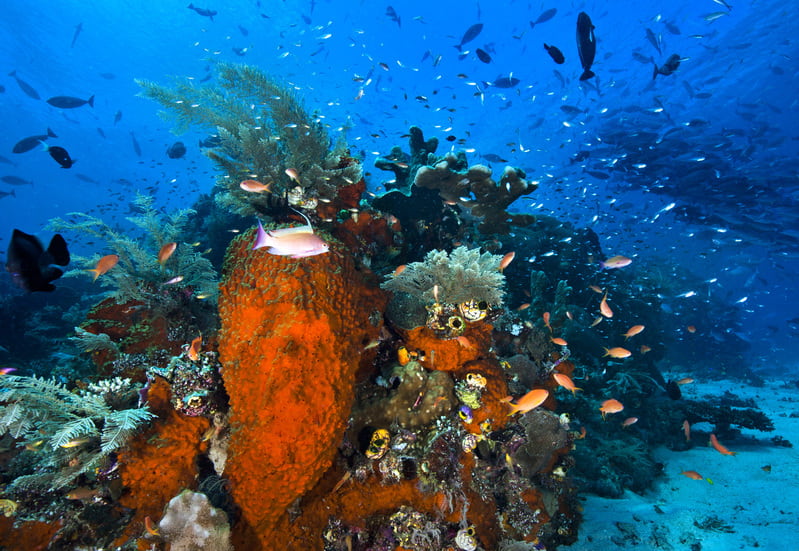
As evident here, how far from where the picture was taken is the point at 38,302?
545 inches

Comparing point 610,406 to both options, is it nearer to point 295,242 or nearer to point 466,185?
point 466,185

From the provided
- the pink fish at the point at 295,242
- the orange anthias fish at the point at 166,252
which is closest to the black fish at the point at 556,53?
the pink fish at the point at 295,242

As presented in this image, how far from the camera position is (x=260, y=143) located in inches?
175

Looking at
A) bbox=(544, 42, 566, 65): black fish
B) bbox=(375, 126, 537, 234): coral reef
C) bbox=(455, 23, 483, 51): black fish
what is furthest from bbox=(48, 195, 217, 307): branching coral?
bbox=(455, 23, 483, 51): black fish

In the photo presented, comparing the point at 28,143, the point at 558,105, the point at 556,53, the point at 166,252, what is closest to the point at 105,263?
the point at 166,252

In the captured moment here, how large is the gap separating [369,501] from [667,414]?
36.1ft

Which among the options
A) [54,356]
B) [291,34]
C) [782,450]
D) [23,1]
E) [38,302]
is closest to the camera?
[782,450]

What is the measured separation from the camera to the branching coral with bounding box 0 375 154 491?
8.50 ft

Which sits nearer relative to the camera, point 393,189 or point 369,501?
point 369,501

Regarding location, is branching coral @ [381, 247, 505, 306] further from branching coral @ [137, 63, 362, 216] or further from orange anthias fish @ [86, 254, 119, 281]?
orange anthias fish @ [86, 254, 119, 281]

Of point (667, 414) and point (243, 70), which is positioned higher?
point (243, 70)

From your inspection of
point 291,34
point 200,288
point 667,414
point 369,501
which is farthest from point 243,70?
point 291,34

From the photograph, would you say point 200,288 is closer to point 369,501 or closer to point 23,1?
point 369,501

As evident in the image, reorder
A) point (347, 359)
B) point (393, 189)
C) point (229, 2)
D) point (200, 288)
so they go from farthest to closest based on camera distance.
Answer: point (229, 2)
point (393, 189)
point (200, 288)
point (347, 359)
